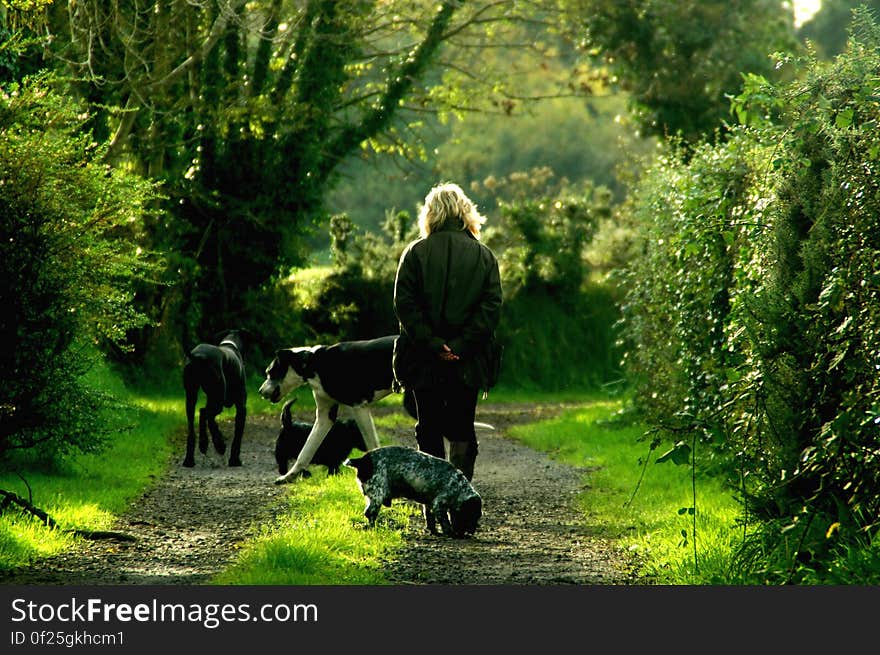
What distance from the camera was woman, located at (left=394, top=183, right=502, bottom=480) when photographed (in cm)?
919

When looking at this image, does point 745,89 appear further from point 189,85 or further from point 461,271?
point 189,85

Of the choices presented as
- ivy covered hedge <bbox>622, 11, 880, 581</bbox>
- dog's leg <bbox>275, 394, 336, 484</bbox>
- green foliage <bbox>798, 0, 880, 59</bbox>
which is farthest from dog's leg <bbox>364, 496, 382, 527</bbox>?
green foliage <bbox>798, 0, 880, 59</bbox>

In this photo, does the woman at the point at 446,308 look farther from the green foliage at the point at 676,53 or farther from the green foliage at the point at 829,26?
the green foliage at the point at 829,26

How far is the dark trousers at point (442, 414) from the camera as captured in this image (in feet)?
30.7

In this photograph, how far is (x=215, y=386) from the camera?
13.6 meters

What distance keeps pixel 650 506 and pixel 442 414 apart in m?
2.26

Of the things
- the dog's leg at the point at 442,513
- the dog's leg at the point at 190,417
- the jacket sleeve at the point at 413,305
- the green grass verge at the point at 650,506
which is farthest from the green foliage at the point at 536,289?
the dog's leg at the point at 442,513

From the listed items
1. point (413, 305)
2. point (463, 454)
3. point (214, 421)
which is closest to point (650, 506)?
point (463, 454)

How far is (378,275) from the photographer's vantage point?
26.4m

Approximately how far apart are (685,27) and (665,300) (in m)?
16.1

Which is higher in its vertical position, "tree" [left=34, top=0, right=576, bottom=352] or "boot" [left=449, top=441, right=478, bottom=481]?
"tree" [left=34, top=0, right=576, bottom=352]

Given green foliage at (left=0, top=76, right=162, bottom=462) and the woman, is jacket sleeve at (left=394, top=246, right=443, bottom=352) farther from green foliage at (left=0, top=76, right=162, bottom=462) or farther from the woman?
green foliage at (left=0, top=76, right=162, bottom=462)

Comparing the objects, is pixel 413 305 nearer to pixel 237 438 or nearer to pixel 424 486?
pixel 424 486

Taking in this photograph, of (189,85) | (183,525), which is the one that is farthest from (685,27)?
(183,525)
